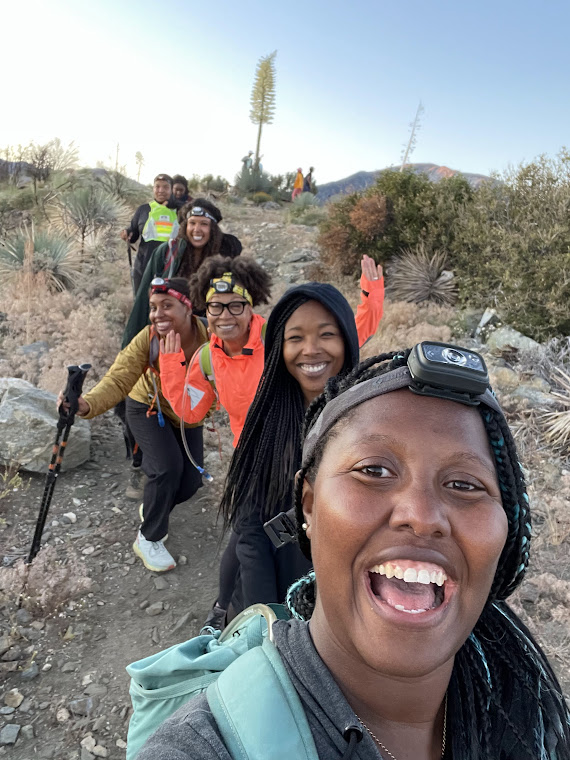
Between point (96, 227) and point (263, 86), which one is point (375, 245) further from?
point (263, 86)

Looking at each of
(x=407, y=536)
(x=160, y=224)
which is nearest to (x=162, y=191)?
(x=160, y=224)

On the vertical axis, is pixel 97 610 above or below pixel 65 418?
below

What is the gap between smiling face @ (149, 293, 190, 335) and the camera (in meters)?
3.42

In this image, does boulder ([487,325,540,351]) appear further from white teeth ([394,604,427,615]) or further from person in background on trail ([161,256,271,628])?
white teeth ([394,604,427,615])

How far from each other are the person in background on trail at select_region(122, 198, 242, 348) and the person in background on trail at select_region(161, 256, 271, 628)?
1427 millimetres

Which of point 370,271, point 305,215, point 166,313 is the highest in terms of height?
point 305,215

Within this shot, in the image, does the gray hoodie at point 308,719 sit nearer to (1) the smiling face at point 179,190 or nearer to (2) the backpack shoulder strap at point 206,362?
(2) the backpack shoulder strap at point 206,362

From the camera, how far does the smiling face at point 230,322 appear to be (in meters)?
3.02

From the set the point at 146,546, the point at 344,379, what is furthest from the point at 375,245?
the point at 344,379

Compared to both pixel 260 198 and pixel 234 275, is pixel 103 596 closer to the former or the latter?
pixel 234 275

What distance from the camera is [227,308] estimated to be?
3.08 m

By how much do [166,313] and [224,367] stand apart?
0.71m

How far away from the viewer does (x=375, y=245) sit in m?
10.1

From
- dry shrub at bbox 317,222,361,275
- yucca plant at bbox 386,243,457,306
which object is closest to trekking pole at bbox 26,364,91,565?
yucca plant at bbox 386,243,457,306
